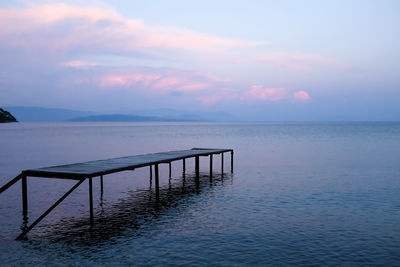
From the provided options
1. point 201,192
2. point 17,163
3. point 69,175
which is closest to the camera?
point 69,175

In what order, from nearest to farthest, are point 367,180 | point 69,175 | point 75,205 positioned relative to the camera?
point 69,175, point 75,205, point 367,180

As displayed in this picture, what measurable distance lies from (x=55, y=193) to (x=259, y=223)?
1366cm

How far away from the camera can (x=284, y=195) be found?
22.3 m

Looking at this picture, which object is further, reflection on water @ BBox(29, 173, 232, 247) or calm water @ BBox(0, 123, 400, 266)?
reflection on water @ BBox(29, 173, 232, 247)

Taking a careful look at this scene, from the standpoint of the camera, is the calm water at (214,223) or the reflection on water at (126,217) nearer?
the calm water at (214,223)

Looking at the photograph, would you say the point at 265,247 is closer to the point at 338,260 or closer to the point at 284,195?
the point at 338,260

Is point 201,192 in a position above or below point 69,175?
below

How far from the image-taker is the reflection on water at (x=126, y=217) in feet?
47.2

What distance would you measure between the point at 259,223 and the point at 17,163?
106 ft

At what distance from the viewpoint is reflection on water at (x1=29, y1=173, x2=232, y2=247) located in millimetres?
14390

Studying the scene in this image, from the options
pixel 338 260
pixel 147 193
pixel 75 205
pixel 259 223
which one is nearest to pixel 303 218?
pixel 259 223

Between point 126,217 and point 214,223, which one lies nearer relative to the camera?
point 214,223

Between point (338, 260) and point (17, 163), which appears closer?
point (338, 260)

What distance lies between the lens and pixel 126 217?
17.3m
